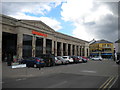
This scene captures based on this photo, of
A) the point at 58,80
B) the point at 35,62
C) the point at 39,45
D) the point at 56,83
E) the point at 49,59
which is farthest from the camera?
the point at 39,45

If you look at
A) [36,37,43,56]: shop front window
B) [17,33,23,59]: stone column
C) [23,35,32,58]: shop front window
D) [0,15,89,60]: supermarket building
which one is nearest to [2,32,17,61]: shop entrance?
[0,15,89,60]: supermarket building

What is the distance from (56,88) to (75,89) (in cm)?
98

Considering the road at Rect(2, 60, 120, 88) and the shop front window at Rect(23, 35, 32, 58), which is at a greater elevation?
the shop front window at Rect(23, 35, 32, 58)

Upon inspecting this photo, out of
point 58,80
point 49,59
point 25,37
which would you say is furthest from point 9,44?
point 58,80

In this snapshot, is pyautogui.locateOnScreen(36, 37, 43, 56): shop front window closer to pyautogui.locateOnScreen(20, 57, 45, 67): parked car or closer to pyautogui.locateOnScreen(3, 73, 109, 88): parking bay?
pyautogui.locateOnScreen(20, 57, 45, 67): parked car

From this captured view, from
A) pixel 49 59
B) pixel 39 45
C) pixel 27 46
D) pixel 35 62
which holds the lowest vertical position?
pixel 35 62

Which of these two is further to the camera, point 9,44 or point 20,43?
point 9,44

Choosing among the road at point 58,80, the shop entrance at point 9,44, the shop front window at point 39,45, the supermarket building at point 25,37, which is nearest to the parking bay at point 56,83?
the road at point 58,80

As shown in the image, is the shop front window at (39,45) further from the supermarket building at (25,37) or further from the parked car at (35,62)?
the parked car at (35,62)

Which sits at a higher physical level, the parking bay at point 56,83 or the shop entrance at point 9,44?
the shop entrance at point 9,44

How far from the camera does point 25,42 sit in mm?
38594

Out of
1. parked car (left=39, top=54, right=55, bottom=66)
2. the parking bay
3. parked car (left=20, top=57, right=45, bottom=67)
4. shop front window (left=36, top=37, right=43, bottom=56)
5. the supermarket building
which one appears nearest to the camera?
the parking bay

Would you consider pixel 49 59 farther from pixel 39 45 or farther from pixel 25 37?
pixel 39 45

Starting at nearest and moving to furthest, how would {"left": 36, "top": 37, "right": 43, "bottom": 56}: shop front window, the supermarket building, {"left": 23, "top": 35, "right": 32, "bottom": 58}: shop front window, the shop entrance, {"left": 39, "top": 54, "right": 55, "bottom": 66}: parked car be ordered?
{"left": 39, "top": 54, "right": 55, "bottom": 66}: parked car, the supermarket building, the shop entrance, {"left": 23, "top": 35, "right": 32, "bottom": 58}: shop front window, {"left": 36, "top": 37, "right": 43, "bottom": 56}: shop front window
